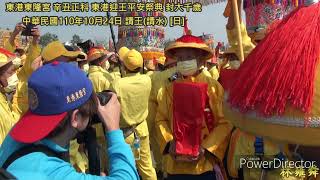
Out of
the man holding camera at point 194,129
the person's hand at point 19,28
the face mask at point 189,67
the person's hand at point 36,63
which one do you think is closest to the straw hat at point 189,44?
the man holding camera at point 194,129

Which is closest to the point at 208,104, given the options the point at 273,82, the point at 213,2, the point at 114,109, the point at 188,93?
the point at 188,93

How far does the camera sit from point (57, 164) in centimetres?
157

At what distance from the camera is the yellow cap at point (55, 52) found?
172 inches

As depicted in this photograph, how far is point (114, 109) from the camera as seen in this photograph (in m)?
1.88

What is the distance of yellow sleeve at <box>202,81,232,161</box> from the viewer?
337 cm

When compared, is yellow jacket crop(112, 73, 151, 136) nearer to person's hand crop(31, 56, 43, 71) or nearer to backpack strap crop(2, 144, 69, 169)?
person's hand crop(31, 56, 43, 71)

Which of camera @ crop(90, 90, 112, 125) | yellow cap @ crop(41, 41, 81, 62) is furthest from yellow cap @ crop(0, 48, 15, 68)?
camera @ crop(90, 90, 112, 125)

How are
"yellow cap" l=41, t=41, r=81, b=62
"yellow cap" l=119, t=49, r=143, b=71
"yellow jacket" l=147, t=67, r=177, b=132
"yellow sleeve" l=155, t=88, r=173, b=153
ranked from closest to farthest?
1. "yellow sleeve" l=155, t=88, r=173, b=153
2. "yellow cap" l=41, t=41, r=81, b=62
3. "yellow cap" l=119, t=49, r=143, b=71
4. "yellow jacket" l=147, t=67, r=177, b=132

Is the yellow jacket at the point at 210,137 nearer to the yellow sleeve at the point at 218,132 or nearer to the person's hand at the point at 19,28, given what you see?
the yellow sleeve at the point at 218,132

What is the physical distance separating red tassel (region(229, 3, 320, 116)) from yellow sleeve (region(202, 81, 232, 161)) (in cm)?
163

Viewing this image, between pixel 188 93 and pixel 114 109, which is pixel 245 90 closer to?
pixel 114 109

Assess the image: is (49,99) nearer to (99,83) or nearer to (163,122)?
(163,122)

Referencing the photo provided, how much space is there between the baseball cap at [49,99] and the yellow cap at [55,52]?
2.74 metres

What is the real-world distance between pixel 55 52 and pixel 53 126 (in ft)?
9.57
